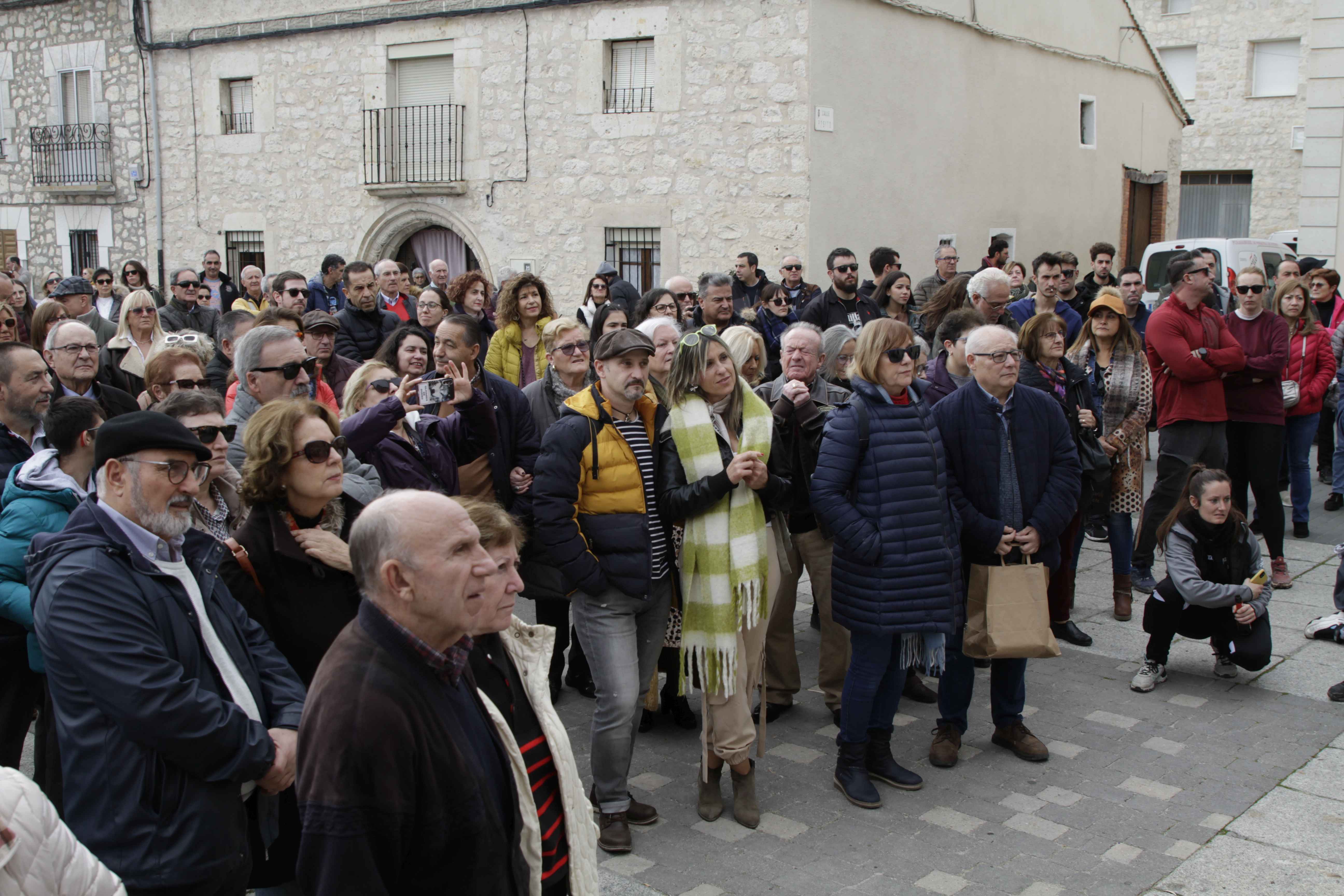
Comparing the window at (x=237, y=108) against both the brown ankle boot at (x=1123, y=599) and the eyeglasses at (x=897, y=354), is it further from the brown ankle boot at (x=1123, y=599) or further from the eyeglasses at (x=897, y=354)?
the eyeglasses at (x=897, y=354)

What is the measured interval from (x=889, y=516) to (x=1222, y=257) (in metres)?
12.1

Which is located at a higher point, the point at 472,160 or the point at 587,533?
the point at 472,160

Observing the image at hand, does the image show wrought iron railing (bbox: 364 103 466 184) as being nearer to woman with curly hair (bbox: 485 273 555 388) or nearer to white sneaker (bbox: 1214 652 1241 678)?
woman with curly hair (bbox: 485 273 555 388)

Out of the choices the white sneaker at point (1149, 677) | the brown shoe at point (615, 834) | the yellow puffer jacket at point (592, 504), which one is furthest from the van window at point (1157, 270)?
the brown shoe at point (615, 834)

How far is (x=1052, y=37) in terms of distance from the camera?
62.0 ft

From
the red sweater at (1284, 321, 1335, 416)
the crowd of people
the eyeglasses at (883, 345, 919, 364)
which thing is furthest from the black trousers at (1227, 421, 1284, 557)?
the eyeglasses at (883, 345, 919, 364)

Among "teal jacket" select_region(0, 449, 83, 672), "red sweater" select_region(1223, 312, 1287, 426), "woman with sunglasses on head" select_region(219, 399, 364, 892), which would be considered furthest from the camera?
"red sweater" select_region(1223, 312, 1287, 426)

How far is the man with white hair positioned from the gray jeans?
187 cm

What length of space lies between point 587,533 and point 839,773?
146cm

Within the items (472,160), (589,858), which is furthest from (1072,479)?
(472,160)

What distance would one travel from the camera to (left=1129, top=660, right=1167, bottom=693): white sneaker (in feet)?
19.3

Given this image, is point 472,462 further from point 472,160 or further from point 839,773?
point 472,160

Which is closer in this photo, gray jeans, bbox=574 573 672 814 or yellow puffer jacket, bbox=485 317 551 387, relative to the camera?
gray jeans, bbox=574 573 672 814

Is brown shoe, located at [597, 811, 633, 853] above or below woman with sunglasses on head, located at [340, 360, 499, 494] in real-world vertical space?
below
